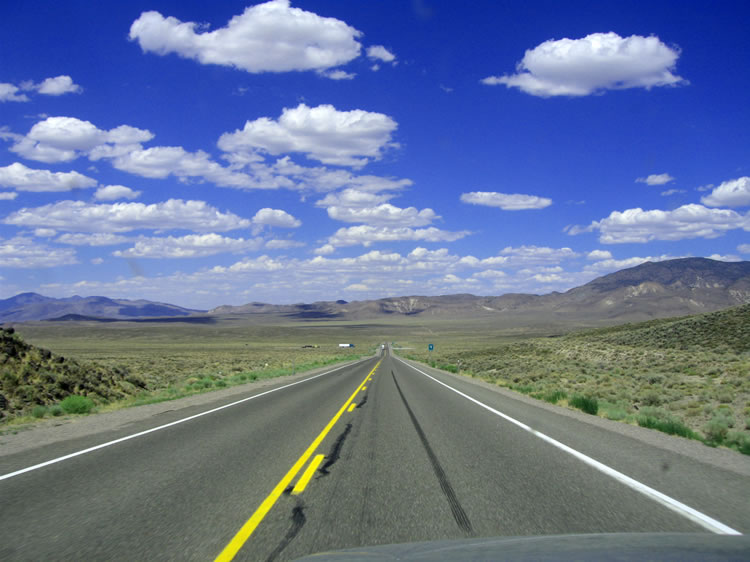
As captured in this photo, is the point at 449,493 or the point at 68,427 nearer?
the point at 449,493

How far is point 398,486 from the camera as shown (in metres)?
6.91

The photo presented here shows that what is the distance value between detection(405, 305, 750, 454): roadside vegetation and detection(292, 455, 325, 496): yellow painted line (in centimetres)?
726

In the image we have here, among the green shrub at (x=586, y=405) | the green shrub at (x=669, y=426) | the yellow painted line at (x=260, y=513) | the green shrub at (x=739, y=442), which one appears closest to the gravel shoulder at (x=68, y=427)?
the yellow painted line at (x=260, y=513)

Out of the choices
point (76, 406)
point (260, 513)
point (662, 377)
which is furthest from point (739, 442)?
point (662, 377)

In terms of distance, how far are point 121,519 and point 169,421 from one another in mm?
7966

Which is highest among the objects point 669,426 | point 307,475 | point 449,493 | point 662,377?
point 449,493

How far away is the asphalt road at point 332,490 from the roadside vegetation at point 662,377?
386 cm

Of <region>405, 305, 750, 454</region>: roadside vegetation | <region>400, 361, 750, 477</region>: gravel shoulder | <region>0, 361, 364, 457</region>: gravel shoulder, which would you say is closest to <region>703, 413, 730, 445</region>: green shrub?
<region>405, 305, 750, 454</region>: roadside vegetation

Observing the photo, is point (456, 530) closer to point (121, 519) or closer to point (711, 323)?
point (121, 519)

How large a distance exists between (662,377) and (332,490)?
2348 cm

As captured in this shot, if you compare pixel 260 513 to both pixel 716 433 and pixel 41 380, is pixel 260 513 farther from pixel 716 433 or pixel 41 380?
pixel 41 380

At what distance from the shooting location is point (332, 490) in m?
6.73

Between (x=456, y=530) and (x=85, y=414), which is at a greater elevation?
(x=456, y=530)

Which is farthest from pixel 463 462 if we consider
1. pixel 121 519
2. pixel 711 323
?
pixel 711 323
